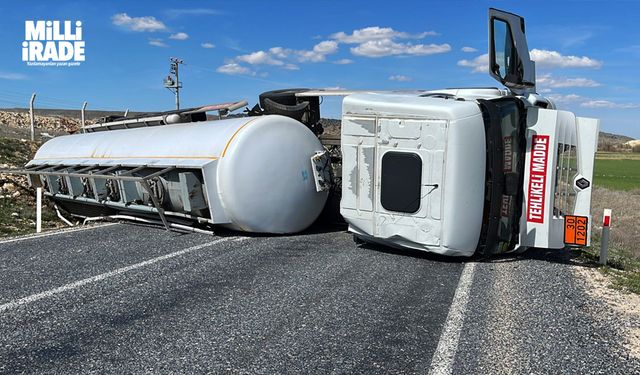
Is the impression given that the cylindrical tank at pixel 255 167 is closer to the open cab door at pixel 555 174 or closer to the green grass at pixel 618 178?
the open cab door at pixel 555 174

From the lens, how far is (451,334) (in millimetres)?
4035

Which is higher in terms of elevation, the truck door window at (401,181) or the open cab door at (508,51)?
the open cab door at (508,51)

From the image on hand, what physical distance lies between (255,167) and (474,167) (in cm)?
307

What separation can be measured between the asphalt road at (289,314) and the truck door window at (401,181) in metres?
0.69

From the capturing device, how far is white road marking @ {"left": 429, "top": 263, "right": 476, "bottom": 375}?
3.47 meters

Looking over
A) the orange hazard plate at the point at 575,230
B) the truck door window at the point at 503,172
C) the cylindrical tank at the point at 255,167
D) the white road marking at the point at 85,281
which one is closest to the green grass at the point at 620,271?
the orange hazard plate at the point at 575,230

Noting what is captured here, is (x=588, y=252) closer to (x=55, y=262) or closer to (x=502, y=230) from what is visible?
(x=502, y=230)

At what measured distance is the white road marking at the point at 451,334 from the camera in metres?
3.47

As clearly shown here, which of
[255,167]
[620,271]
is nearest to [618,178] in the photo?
[620,271]

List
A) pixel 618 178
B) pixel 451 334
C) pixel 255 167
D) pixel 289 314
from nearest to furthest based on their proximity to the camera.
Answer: pixel 451 334, pixel 289 314, pixel 255 167, pixel 618 178

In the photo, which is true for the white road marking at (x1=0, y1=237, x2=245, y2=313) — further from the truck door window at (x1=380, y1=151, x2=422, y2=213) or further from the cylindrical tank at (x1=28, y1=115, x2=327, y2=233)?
the truck door window at (x1=380, y1=151, x2=422, y2=213)

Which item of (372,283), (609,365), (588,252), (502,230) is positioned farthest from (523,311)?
(588,252)

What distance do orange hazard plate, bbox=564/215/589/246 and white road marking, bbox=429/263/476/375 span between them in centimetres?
166

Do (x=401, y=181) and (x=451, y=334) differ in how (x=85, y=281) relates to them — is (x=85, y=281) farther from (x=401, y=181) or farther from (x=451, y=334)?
(x=401, y=181)
